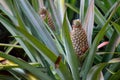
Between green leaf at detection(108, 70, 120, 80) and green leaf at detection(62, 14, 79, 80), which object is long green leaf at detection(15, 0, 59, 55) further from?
green leaf at detection(108, 70, 120, 80)

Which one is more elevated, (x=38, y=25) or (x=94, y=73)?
(x=38, y=25)

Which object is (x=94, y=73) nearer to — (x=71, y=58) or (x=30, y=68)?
(x=71, y=58)

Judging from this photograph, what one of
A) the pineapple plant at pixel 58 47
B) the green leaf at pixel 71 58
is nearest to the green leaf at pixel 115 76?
the pineapple plant at pixel 58 47

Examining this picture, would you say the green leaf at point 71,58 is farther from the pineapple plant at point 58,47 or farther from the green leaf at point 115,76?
the green leaf at point 115,76

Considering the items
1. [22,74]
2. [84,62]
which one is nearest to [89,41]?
[84,62]

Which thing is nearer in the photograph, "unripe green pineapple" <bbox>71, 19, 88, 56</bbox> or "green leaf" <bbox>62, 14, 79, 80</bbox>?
"green leaf" <bbox>62, 14, 79, 80</bbox>

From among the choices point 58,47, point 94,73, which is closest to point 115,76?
point 94,73

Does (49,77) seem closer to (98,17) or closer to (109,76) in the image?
(109,76)

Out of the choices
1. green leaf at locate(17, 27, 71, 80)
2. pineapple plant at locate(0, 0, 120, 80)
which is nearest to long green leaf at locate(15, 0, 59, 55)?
pineapple plant at locate(0, 0, 120, 80)

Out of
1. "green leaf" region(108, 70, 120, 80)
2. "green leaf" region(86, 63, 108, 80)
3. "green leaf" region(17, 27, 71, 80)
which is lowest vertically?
"green leaf" region(108, 70, 120, 80)
